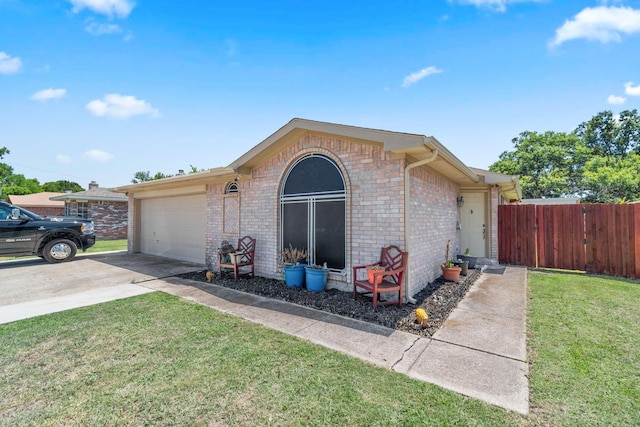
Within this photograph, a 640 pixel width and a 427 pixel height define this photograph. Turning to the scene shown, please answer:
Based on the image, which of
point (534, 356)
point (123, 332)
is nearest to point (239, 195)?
point (123, 332)

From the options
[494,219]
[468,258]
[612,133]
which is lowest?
[468,258]

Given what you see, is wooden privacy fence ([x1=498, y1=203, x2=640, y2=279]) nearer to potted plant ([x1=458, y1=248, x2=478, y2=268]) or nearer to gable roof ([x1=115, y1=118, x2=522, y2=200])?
gable roof ([x1=115, y1=118, x2=522, y2=200])

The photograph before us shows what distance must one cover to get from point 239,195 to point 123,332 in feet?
14.9

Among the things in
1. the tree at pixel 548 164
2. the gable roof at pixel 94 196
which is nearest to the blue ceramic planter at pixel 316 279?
the gable roof at pixel 94 196

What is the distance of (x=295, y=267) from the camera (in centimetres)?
607

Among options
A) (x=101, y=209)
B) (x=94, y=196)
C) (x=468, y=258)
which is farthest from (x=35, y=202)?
(x=468, y=258)

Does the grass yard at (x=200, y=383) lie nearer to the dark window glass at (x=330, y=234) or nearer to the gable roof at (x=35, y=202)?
the dark window glass at (x=330, y=234)

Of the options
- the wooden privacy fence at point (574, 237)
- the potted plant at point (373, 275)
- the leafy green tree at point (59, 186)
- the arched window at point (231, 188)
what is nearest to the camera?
the potted plant at point (373, 275)

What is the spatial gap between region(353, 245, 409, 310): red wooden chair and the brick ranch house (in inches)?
6.5

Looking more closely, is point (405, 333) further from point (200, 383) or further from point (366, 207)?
point (200, 383)

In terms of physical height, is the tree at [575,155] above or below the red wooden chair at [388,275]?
above

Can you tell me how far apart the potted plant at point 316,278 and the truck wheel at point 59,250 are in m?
9.60

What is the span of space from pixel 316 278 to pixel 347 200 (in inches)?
68.9

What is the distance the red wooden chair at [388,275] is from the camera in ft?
15.2
